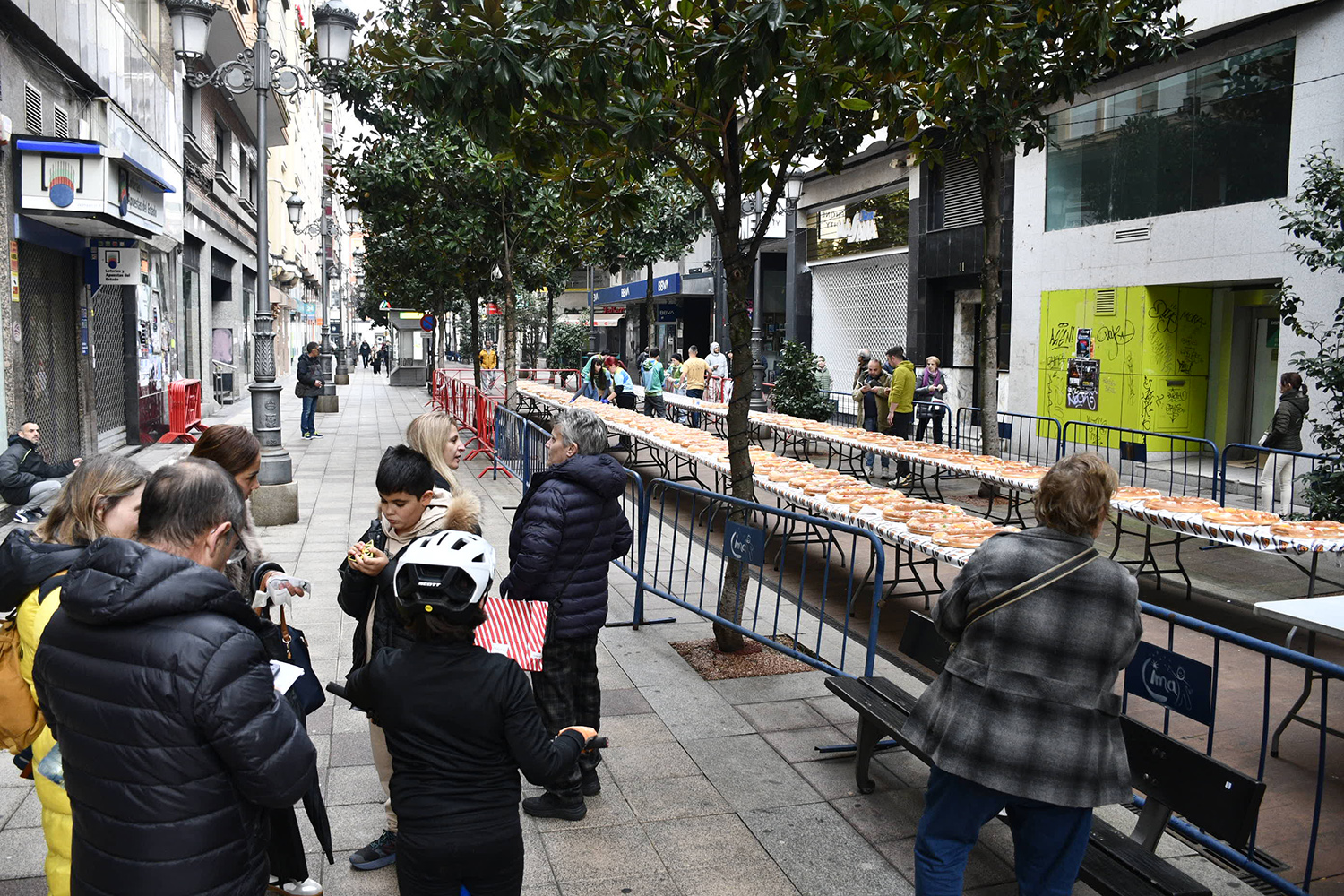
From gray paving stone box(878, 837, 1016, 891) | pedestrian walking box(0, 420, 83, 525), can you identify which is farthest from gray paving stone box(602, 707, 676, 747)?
pedestrian walking box(0, 420, 83, 525)

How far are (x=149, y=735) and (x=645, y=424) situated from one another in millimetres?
13813

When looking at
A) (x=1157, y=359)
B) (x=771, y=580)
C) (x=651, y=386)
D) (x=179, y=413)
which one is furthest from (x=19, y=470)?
(x=1157, y=359)

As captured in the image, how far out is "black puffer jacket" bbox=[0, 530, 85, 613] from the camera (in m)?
3.03

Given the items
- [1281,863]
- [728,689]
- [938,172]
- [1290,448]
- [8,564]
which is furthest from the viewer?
[938,172]

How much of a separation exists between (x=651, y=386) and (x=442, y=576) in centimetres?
2044

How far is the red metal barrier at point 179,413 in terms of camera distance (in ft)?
62.6

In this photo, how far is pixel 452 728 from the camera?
8.70 ft

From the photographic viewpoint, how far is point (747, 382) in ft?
21.2

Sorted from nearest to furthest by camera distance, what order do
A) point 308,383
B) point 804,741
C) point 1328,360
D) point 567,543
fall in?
point 567,543 < point 804,741 < point 1328,360 < point 308,383

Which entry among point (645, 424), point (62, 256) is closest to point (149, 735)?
point (645, 424)

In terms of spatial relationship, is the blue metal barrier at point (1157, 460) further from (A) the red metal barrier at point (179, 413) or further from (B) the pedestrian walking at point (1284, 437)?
(A) the red metal barrier at point (179, 413)

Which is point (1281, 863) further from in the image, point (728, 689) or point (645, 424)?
point (645, 424)

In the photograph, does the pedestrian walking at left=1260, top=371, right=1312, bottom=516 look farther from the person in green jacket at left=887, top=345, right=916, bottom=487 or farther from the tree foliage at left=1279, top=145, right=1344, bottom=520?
the person in green jacket at left=887, top=345, right=916, bottom=487

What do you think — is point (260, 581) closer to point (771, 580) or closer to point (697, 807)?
point (697, 807)
